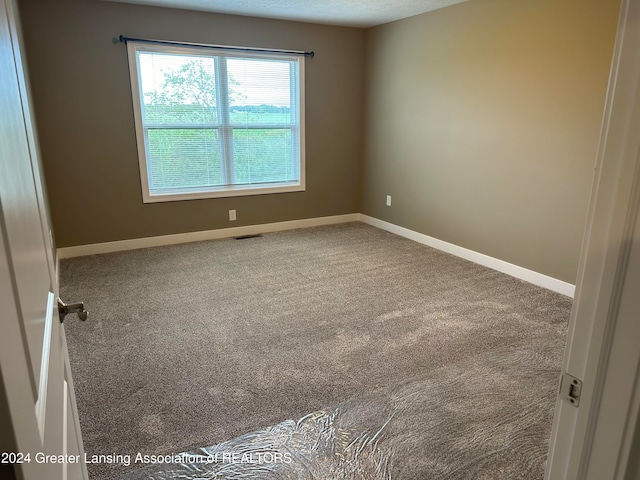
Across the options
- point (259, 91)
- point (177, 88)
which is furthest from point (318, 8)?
point (177, 88)

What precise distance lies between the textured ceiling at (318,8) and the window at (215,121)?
40 cm

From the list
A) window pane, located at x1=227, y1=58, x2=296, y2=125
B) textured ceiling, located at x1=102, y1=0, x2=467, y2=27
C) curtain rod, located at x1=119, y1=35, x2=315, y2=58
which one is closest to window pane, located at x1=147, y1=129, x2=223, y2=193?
window pane, located at x1=227, y1=58, x2=296, y2=125

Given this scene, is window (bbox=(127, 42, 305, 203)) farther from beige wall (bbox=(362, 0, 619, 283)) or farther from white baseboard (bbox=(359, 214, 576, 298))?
white baseboard (bbox=(359, 214, 576, 298))

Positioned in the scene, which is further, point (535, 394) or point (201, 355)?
point (201, 355)

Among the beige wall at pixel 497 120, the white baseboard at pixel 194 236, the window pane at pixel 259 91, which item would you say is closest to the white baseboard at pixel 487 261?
the beige wall at pixel 497 120

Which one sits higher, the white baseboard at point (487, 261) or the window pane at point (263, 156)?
the window pane at point (263, 156)

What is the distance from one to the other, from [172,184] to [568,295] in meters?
3.88

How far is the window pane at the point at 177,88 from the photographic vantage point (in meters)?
4.25

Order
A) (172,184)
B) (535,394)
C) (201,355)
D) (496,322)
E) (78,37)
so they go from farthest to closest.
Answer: (172,184)
(78,37)
(496,322)
(201,355)
(535,394)

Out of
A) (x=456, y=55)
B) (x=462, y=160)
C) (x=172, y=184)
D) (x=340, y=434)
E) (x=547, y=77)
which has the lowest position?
(x=340, y=434)

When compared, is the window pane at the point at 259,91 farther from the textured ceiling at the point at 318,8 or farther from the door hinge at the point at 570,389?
the door hinge at the point at 570,389

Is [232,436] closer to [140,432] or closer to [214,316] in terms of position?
[140,432]

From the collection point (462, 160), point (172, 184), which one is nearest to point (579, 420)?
point (462, 160)

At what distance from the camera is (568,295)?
340cm
